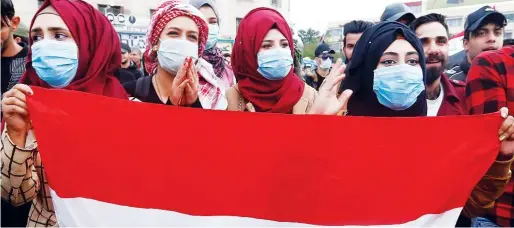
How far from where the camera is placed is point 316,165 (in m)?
2.04

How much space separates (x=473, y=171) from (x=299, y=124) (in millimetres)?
769

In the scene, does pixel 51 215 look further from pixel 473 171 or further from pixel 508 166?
pixel 508 166

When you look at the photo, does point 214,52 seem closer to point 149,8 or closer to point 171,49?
point 171,49

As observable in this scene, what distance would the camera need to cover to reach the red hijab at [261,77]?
120 inches

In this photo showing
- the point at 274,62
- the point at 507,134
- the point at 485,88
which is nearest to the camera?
the point at 507,134

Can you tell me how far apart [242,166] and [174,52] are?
98cm

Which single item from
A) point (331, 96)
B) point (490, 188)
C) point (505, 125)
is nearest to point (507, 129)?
point (505, 125)

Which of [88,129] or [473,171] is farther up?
[88,129]

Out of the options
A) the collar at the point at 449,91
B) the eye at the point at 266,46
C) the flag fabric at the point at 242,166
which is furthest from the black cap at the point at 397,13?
the flag fabric at the point at 242,166

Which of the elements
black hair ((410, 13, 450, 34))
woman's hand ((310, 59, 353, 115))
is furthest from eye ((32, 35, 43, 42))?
black hair ((410, 13, 450, 34))

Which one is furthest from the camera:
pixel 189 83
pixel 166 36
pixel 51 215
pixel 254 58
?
pixel 254 58

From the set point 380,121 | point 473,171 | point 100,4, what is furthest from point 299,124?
point 100,4

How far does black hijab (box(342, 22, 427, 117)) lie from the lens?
97.8 inches

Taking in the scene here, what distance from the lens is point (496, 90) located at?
2.54 m
